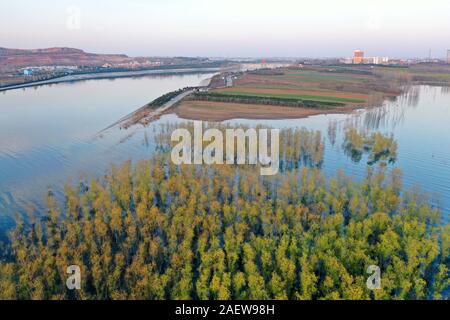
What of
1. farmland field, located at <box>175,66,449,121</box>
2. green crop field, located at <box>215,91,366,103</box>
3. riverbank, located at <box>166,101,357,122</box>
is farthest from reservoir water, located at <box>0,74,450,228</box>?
green crop field, located at <box>215,91,366,103</box>

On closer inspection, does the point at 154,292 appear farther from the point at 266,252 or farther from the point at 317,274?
the point at 317,274

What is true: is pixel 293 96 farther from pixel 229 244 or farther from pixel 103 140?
pixel 229 244

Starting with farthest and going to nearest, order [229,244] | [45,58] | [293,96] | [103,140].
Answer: [45,58] → [293,96] → [103,140] → [229,244]

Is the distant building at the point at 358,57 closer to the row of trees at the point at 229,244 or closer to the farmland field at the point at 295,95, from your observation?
the farmland field at the point at 295,95

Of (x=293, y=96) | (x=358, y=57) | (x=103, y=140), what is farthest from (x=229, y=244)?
(x=358, y=57)

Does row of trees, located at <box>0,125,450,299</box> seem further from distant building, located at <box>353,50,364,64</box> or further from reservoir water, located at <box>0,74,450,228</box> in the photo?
distant building, located at <box>353,50,364,64</box>
